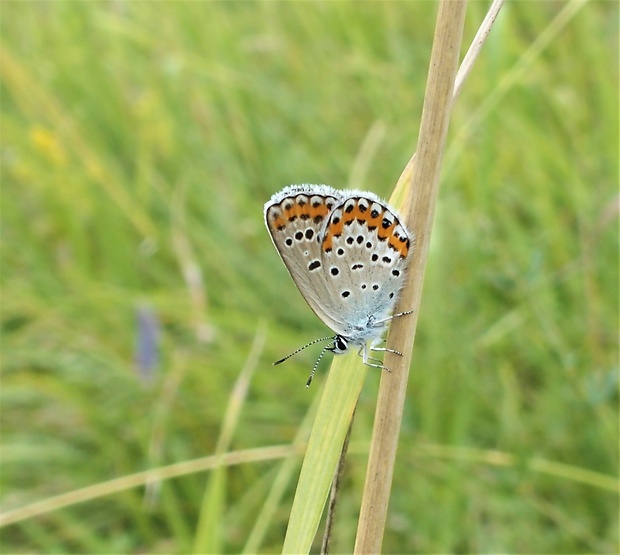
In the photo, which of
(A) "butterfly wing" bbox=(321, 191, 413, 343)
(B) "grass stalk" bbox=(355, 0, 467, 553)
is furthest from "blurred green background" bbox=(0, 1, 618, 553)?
(B) "grass stalk" bbox=(355, 0, 467, 553)

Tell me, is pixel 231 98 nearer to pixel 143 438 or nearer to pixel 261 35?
pixel 261 35

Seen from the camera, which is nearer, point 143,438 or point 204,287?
point 143,438

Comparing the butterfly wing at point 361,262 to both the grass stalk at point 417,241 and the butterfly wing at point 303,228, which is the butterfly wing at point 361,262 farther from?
the grass stalk at point 417,241

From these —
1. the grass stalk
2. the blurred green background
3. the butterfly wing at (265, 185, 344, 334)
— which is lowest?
the grass stalk

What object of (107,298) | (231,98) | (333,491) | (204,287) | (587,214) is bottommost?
(333,491)

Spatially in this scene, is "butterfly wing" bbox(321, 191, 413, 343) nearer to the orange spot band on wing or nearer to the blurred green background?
the orange spot band on wing

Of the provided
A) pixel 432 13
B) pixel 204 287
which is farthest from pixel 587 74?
pixel 204 287
